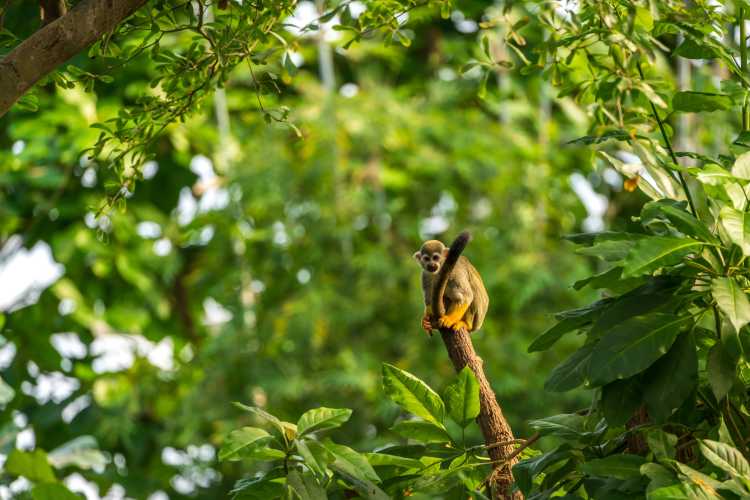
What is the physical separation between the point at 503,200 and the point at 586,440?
13.9 ft

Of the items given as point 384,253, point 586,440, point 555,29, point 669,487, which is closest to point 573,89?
point 555,29

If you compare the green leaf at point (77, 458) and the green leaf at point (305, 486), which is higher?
the green leaf at point (305, 486)

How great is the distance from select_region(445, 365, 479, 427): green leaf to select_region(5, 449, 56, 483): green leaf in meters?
1.55

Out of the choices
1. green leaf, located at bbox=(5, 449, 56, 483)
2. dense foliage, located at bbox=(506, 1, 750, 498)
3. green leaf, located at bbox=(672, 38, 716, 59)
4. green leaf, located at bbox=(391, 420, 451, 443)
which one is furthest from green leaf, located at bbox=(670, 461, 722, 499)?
green leaf, located at bbox=(5, 449, 56, 483)

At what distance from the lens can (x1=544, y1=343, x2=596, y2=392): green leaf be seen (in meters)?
1.74

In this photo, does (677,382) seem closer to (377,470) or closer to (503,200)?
(377,470)

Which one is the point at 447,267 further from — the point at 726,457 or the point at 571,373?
the point at 726,457

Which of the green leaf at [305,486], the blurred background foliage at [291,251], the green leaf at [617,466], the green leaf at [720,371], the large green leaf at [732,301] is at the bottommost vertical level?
the blurred background foliage at [291,251]

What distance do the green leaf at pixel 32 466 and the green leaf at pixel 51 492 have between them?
77 cm

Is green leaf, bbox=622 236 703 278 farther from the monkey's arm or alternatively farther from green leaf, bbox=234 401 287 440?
the monkey's arm

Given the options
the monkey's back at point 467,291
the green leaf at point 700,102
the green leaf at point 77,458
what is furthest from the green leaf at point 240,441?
the green leaf at point 77,458

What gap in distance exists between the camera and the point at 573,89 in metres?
2.25

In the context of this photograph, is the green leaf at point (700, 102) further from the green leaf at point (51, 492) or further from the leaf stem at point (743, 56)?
the green leaf at point (51, 492)

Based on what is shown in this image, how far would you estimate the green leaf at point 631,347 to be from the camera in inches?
63.8
